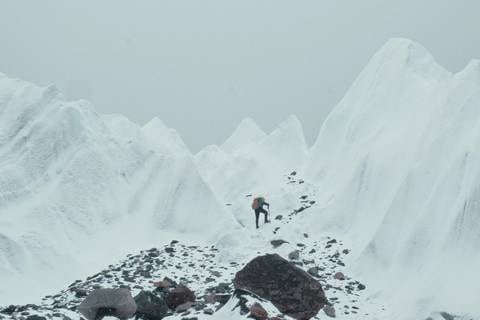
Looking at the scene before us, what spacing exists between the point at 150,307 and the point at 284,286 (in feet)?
11.5

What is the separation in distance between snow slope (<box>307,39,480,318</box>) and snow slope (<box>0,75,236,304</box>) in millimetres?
6805

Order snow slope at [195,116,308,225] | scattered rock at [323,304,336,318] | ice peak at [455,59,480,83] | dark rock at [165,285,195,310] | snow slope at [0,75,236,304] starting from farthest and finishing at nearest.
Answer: snow slope at [195,116,308,225], snow slope at [0,75,236,304], ice peak at [455,59,480,83], dark rock at [165,285,195,310], scattered rock at [323,304,336,318]

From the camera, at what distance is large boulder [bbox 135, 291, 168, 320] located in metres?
12.7

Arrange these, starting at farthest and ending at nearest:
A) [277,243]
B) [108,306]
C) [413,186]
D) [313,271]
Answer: [277,243], [413,186], [313,271], [108,306]

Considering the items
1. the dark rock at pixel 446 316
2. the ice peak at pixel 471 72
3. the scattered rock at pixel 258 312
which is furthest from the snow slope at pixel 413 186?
the scattered rock at pixel 258 312

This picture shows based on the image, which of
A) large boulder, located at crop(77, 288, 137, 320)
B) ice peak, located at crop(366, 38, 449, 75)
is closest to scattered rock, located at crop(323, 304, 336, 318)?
large boulder, located at crop(77, 288, 137, 320)

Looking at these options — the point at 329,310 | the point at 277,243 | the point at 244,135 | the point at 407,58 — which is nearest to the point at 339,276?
the point at 329,310

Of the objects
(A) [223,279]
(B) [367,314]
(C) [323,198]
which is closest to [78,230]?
(A) [223,279]

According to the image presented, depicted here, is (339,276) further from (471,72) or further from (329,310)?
(471,72)

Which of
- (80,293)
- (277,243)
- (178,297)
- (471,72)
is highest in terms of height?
(471,72)

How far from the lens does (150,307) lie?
12742mm

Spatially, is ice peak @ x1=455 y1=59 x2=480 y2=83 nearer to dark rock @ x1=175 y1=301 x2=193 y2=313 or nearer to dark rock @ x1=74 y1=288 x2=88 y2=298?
dark rock @ x1=175 y1=301 x2=193 y2=313

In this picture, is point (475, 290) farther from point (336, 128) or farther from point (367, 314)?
point (336, 128)

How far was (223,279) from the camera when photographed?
53.2ft
